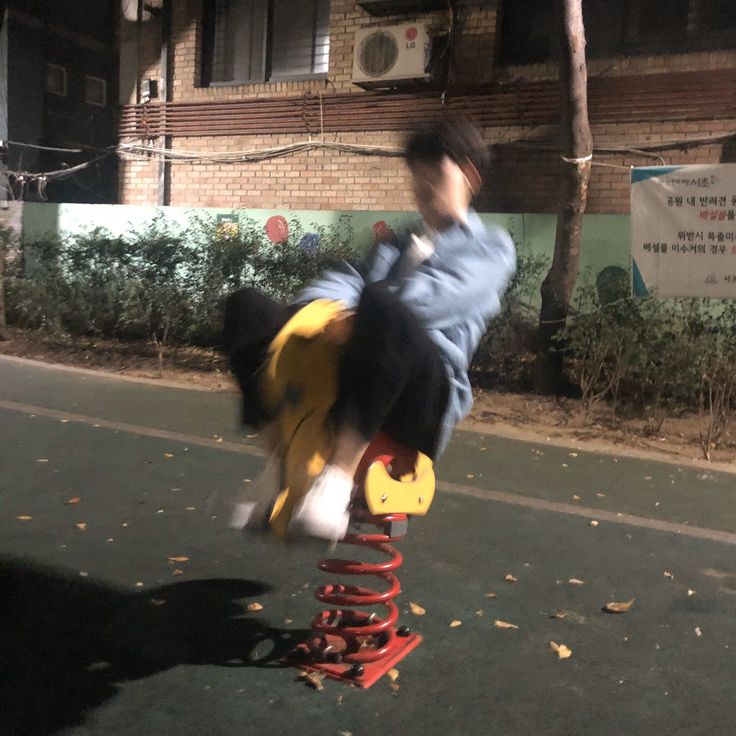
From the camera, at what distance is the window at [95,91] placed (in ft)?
56.6

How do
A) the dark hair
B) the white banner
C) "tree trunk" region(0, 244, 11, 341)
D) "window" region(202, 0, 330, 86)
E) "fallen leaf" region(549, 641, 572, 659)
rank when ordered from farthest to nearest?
"window" region(202, 0, 330, 86) → "tree trunk" region(0, 244, 11, 341) → the white banner → "fallen leaf" region(549, 641, 572, 659) → the dark hair

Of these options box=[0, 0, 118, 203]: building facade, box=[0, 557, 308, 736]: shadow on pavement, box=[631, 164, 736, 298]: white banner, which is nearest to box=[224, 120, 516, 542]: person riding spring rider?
box=[0, 557, 308, 736]: shadow on pavement

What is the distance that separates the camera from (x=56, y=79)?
16.2 metres

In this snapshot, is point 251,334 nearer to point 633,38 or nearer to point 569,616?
point 569,616

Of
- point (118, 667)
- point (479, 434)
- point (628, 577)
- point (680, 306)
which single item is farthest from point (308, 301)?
point (680, 306)

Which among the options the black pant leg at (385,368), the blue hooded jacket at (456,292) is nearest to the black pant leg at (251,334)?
the blue hooded jacket at (456,292)

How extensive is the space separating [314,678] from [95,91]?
1731 centimetres

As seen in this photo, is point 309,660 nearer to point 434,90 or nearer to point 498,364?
point 498,364

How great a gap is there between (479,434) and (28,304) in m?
6.35

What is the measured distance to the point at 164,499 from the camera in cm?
458

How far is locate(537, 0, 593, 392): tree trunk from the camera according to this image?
691cm

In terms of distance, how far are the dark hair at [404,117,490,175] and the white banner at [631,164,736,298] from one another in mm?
5196

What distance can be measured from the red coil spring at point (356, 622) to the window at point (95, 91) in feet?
55.2

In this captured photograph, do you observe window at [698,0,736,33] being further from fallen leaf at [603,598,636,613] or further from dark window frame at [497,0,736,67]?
fallen leaf at [603,598,636,613]
